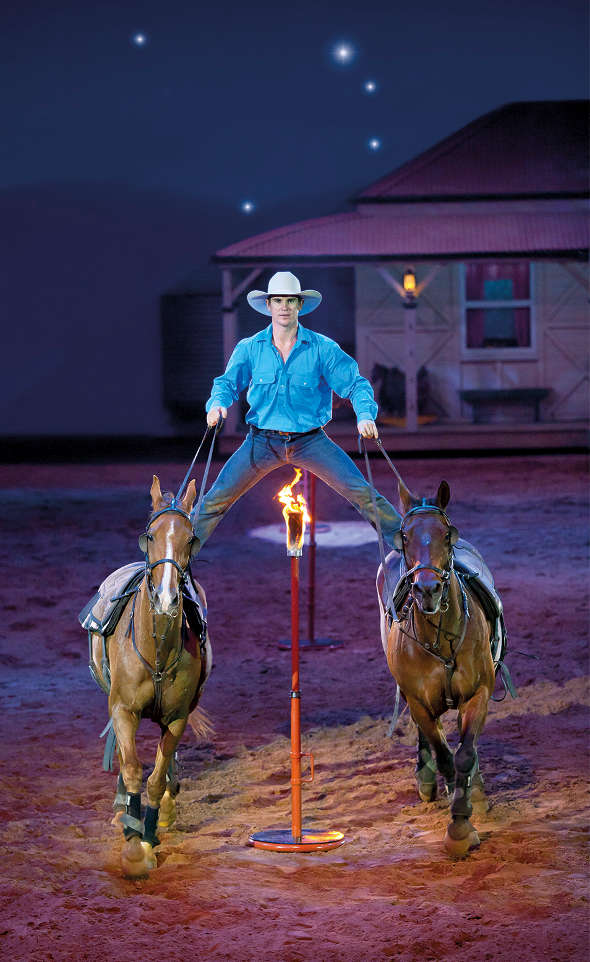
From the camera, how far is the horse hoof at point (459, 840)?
523 centimetres

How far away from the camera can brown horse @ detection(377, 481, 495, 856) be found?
511 cm

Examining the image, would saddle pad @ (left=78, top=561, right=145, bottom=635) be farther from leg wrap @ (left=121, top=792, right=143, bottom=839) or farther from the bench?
the bench

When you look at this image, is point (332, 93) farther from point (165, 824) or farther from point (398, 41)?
point (165, 824)

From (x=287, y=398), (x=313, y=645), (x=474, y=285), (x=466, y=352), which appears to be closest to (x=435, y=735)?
(x=287, y=398)

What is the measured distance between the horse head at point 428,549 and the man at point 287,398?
78cm

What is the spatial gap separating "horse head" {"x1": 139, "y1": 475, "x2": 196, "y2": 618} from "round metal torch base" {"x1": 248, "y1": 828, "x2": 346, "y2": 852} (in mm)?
1262

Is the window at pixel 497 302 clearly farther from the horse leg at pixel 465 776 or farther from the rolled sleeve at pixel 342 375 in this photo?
the horse leg at pixel 465 776

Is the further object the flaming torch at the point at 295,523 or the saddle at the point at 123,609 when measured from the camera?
the flaming torch at the point at 295,523

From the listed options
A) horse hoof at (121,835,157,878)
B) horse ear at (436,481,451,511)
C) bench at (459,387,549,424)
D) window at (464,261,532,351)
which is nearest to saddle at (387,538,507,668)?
horse ear at (436,481,451,511)

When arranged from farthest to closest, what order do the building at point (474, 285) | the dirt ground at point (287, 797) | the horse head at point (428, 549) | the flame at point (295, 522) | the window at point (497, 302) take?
1. the window at point (497, 302)
2. the building at point (474, 285)
3. the flame at point (295, 522)
4. the horse head at point (428, 549)
5. the dirt ground at point (287, 797)

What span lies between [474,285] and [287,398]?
18.3 m

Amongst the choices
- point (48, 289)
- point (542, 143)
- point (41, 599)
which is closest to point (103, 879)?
point (41, 599)

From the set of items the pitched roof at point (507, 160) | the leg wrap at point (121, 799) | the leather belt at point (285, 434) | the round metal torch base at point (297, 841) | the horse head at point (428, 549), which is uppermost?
the pitched roof at point (507, 160)

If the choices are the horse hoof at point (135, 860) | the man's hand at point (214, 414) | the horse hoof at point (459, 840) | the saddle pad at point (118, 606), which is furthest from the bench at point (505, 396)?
the horse hoof at point (135, 860)
